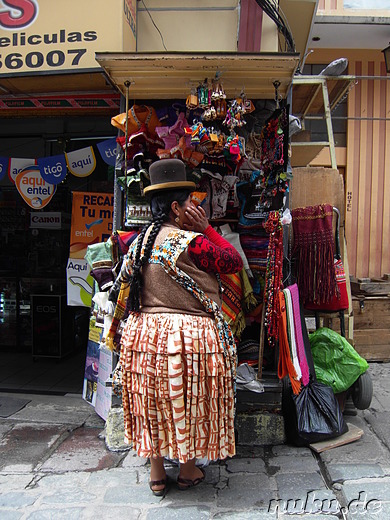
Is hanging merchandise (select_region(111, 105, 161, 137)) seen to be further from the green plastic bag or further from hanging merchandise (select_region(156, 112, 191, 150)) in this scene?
the green plastic bag

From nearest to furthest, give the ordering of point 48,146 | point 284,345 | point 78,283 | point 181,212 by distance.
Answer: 1. point 181,212
2. point 284,345
3. point 78,283
4. point 48,146

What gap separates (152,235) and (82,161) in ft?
7.22

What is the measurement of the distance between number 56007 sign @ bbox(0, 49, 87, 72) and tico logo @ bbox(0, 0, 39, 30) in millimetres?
249

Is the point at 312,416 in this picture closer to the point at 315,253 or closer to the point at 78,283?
the point at 315,253

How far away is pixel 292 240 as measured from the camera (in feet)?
12.7

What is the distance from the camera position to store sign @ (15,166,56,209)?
461 centimetres

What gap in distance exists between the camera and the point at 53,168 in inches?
176

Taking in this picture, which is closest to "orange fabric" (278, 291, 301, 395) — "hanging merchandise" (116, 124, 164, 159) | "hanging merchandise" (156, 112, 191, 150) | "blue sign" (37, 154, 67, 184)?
"hanging merchandise" (156, 112, 191, 150)

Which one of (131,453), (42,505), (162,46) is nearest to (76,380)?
(131,453)

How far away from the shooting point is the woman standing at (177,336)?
2496 mm

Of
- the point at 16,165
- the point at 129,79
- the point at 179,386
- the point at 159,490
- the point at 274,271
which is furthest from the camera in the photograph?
the point at 16,165

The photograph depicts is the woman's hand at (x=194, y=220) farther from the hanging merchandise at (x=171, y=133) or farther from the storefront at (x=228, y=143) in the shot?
the hanging merchandise at (x=171, y=133)

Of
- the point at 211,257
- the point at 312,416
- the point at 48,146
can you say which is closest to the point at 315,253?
the point at 312,416

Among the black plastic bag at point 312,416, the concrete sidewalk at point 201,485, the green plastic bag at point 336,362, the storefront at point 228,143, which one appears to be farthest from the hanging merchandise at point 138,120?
the concrete sidewalk at point 201,485
